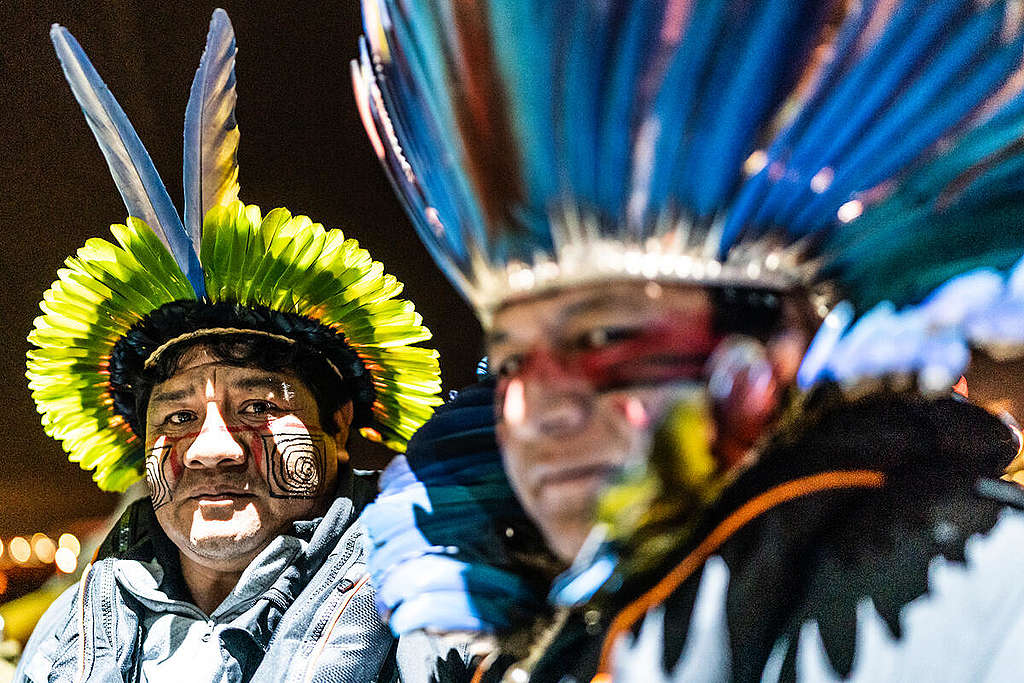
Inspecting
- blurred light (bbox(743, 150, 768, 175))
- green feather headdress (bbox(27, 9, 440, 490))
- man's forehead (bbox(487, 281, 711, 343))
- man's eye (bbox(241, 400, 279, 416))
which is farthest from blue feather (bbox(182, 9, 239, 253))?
blurred light (bbox(743, 150, 768, 175))

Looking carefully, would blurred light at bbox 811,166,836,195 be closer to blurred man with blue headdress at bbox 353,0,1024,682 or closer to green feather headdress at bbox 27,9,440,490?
blurred man with blue headdress at bbox 353,0,1024,682

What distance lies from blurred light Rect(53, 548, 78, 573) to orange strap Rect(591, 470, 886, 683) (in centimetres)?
243

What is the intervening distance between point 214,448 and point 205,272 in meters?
0.26

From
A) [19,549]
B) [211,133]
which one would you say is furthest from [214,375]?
[19,549]

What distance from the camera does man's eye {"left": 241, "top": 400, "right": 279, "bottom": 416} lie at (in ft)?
5.29

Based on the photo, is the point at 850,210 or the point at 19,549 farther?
the point at 19,549

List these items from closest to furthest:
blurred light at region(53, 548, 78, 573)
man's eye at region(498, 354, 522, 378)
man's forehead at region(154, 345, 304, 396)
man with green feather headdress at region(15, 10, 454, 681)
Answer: man's eye at region(498, 354, 522, 378) < man with green feather headdress at region(15, 10, 454, 681) < man's forehead at region(154, 345, 304, 396) < blurred light at region(53, 548, 78, 573)

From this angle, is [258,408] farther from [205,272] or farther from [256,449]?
[205,272]

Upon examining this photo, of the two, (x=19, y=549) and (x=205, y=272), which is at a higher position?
(x=205, y=272)

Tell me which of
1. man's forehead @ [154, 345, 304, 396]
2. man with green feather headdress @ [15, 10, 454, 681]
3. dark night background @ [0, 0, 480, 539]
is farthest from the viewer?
dark night background @ [0, 0, 480, 539]

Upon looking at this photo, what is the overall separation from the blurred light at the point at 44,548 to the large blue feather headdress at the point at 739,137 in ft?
8.35

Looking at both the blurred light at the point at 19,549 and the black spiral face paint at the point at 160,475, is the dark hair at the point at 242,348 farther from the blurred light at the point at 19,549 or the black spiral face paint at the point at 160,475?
the blurred light at the point at 19,549

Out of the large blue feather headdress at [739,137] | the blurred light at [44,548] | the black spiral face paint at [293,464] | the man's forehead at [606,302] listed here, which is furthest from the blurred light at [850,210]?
the blurred light at [44,548]

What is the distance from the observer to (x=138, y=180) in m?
1.59
